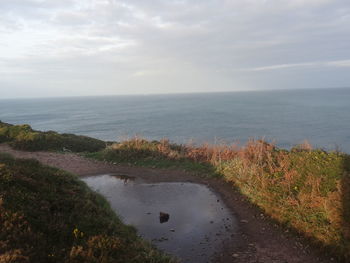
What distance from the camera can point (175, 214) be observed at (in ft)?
31.1

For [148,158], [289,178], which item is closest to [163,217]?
[289,178]

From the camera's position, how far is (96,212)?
24.2 feet

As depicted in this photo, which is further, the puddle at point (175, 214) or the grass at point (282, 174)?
the grass at point (282, 174)

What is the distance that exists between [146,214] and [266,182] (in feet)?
15.9

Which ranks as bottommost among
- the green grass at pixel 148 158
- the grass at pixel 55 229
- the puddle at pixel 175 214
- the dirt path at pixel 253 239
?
the dirt path at pixel 253 239

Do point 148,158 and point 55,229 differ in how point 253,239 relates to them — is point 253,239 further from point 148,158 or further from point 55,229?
point 148,158

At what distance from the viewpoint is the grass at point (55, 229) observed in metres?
5.04

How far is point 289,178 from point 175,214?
4.56m

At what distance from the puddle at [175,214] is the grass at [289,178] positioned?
5.52 feet

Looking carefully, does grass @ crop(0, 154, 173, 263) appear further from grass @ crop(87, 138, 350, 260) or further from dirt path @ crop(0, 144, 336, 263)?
grass @ crop(87, 138, 350, 260)

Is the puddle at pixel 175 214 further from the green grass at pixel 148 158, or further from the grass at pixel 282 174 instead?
the green grass at pixel 148 158

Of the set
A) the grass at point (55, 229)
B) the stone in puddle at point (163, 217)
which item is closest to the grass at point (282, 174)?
the grass at point (55, 229)

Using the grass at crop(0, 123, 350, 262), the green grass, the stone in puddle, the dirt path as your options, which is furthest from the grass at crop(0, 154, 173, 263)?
the green grass

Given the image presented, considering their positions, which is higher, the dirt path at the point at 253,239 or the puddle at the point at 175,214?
the puddle at the point at 175,214
